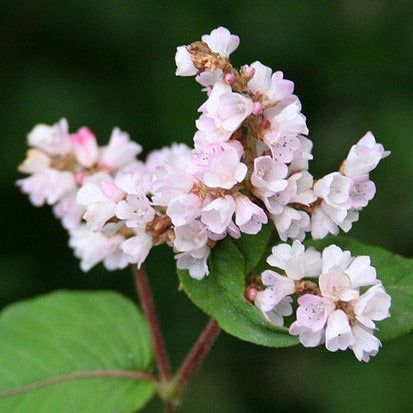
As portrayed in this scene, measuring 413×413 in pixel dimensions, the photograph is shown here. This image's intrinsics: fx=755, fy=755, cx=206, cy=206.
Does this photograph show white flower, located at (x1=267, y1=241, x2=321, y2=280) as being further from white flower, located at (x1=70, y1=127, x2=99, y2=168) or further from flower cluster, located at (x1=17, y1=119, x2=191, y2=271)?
white flower, located at (x1=70, y1=127, x2=99, y2=168)

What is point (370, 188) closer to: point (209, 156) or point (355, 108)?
point (209, 156)

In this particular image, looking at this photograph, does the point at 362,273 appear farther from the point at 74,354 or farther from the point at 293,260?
the point at 74,354

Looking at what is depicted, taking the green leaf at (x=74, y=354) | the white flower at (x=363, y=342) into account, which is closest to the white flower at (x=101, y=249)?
the green leaf at (x=74, y=354)

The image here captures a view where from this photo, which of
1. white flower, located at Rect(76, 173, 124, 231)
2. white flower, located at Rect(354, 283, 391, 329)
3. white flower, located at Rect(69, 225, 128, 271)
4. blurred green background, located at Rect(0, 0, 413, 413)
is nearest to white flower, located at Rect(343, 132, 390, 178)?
white flower, located at Rect(354, 283, 391, 329)

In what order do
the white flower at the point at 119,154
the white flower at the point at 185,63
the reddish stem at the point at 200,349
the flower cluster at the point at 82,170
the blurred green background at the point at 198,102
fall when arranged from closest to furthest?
the white flower at the point at 185,63 → the reddish stem at the point at 200,349 → the flower cluster at the point at 82,170 → the white flower at the point at 119,154 → the blurred green background at the point at 198,102

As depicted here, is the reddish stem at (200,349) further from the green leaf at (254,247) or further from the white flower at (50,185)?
the white flower at (50,185)

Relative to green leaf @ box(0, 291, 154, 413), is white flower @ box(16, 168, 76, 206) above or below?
above
